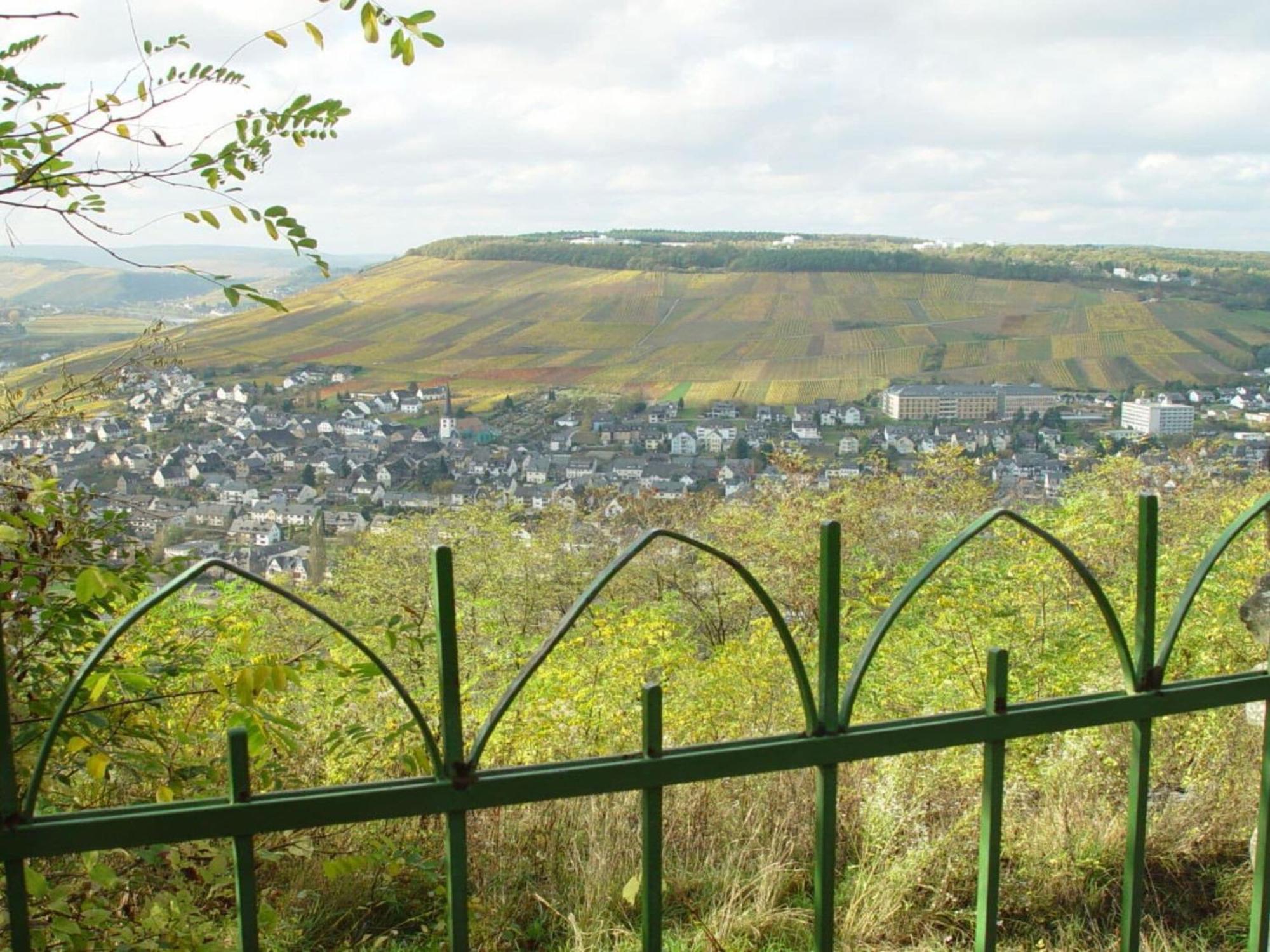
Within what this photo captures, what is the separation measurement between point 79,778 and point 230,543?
7.26 metres

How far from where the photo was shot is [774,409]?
25.4 metres

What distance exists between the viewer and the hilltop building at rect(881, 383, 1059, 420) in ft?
75.7

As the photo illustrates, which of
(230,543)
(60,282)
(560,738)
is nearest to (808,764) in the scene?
(560,738)

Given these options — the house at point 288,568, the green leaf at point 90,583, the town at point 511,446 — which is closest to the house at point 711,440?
the town at point 511,446

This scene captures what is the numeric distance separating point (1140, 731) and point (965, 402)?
2388 centimetres

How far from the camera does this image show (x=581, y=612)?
0.98 metres

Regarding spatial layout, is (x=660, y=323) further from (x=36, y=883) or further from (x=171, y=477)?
(x=36, y=883)

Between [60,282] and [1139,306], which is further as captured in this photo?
[1139,306]

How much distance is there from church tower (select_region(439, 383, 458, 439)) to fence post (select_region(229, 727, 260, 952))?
66.9 feet

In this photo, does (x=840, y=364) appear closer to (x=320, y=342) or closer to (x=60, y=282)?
(x=320, y=342)

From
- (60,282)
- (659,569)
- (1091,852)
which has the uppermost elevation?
(60,282)

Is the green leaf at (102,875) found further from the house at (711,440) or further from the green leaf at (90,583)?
the house at (711,440)

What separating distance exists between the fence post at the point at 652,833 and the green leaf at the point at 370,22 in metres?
0.89

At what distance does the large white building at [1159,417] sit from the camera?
57.8 ft
